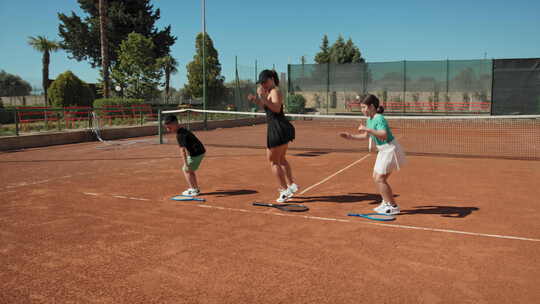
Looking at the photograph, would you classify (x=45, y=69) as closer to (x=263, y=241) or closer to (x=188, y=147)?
(x=188, y=147)

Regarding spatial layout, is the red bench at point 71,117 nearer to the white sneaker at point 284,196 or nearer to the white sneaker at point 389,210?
the white sneaker at point 284,196

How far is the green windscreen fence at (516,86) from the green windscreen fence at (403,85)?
5.51 ft

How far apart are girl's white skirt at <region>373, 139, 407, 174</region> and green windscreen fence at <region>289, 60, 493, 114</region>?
24.0m

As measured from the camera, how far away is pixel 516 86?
79.3 feet

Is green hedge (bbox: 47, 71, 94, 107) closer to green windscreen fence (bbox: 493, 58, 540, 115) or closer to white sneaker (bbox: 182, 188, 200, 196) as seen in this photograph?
white sneaker (bbox: 182, 188, 200, 196)

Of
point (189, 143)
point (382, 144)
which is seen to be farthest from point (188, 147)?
point (382, 144)

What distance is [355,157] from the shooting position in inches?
455

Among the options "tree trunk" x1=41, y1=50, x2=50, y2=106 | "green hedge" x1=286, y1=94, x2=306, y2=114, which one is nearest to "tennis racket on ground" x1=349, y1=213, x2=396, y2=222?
"green hedge" x1=286, y1=94, x2=306, y2=114

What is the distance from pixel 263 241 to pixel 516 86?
981 inches

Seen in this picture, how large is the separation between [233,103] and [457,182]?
2417 cm

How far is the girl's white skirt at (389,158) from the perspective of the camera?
5.16 m

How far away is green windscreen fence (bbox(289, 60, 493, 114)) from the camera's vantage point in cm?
2669

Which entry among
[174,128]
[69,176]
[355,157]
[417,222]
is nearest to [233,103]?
[355,157]

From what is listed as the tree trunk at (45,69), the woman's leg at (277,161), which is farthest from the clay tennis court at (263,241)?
the tree trunk at (45,69)
